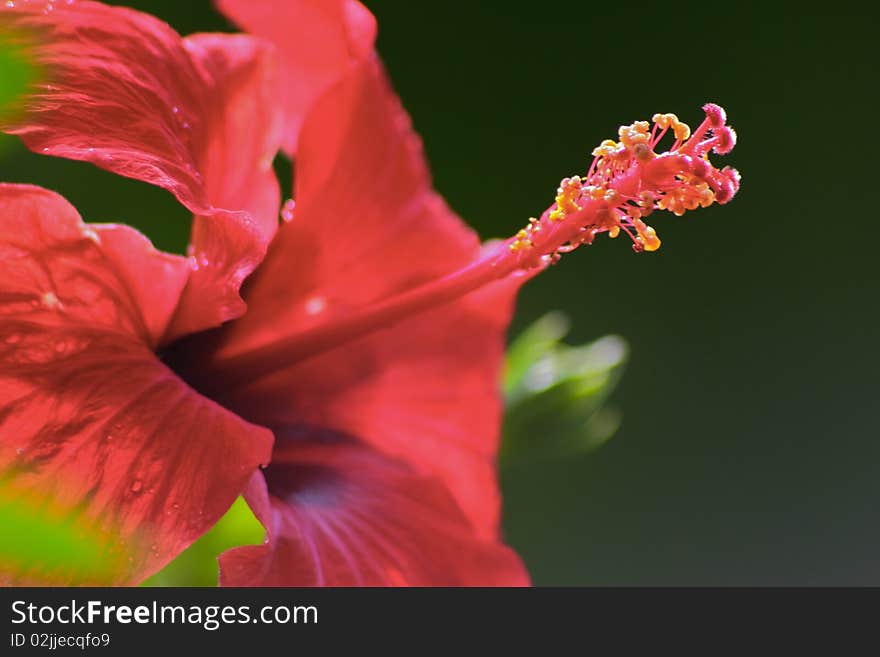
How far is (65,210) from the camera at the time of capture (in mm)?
675

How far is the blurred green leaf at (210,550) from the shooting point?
805 mm

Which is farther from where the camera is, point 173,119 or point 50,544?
point 173,119

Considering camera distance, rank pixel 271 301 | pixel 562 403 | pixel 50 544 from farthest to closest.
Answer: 1. pixel 562 403
2. pixel 271 301
3. pixel 50 544

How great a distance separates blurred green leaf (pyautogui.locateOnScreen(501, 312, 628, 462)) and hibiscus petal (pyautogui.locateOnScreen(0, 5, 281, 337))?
0.31 m

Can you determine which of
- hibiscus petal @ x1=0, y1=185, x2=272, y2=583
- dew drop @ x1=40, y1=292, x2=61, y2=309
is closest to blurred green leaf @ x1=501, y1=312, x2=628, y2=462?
hibiscus petal @ x1=0, y1=185, x2=272, y2=583

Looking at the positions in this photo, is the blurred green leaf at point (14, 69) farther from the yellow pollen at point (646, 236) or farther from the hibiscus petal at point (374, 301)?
the yellow pollen at point (646, 236)

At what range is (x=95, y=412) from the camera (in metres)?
0.67

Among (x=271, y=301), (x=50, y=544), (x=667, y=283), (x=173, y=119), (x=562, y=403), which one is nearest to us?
(x=50, y=544)

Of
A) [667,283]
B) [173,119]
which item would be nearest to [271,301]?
[173,119]

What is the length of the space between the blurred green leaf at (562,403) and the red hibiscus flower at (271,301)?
0.14 feet

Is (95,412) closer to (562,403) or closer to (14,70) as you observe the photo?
(14,70)

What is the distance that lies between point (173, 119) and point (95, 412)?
22cm

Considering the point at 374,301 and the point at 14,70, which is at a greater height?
the point at 14,70
